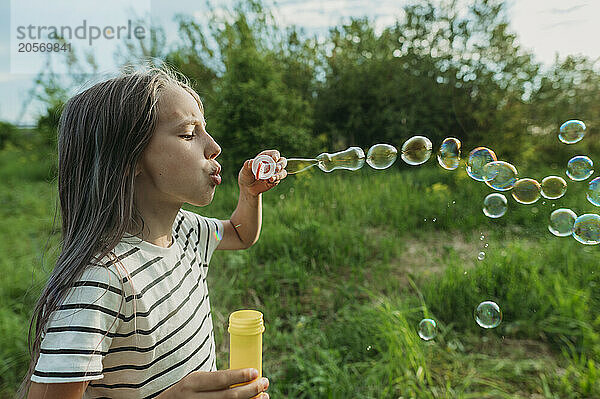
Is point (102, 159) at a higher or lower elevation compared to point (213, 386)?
higher

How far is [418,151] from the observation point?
150 centimetres

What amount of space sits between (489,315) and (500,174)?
1.75 ft

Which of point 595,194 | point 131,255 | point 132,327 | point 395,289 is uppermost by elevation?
point 595,194

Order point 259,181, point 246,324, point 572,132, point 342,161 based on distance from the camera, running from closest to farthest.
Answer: point 246,324
point 259,181
point 342,161
point 572,132

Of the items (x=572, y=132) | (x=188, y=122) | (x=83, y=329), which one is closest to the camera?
(x=83, y=329)

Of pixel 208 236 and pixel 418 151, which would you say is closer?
pixel 208 236

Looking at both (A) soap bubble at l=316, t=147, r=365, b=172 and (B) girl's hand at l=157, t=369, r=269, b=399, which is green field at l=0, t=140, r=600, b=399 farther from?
(A) soap bubble at l=316, t=147, r=365, b=172

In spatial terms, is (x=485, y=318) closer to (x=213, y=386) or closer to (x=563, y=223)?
(x=563, y=223)

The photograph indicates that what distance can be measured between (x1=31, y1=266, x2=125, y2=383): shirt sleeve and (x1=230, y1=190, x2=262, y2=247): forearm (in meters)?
0.47

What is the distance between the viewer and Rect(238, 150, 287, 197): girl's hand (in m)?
1.15

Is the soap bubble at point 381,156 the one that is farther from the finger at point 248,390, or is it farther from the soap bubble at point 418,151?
the finger at point 248,390

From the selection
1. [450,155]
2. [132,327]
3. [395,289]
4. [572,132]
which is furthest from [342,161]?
[395,289]

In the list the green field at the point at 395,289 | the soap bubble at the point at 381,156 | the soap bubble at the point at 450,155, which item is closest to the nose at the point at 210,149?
the green field at the point at 395,289

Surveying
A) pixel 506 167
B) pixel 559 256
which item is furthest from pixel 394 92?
pixel 506 167
